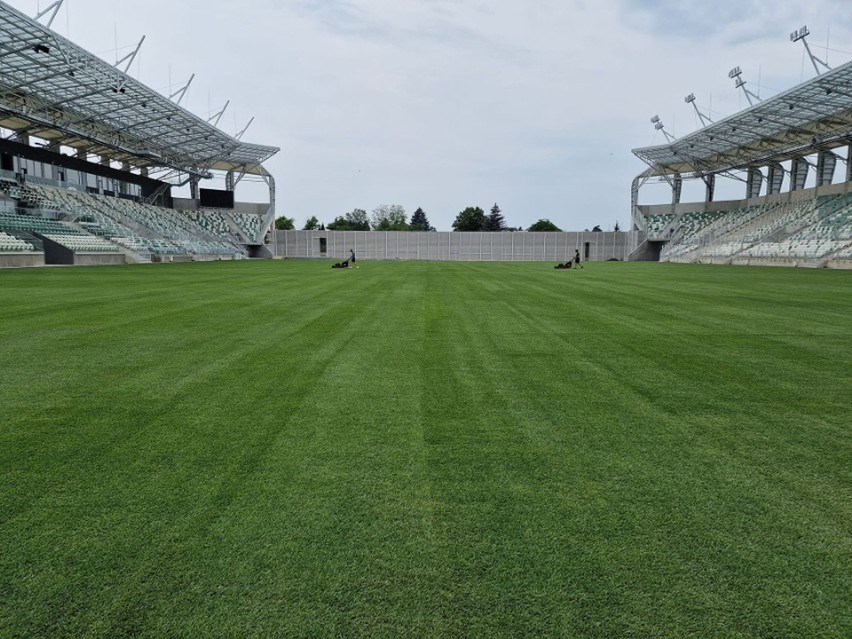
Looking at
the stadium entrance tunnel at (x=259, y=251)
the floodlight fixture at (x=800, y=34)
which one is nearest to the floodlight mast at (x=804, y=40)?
the floodlight fixture at (x=800, y=34)

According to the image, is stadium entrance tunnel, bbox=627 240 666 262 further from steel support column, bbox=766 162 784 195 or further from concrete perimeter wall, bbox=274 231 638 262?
steel support column, bbox=766 162 784 195

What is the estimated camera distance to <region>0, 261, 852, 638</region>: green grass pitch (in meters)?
2.03

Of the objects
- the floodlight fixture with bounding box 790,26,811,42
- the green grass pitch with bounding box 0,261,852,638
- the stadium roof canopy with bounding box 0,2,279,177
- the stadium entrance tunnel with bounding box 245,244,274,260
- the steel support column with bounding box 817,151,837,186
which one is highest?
the floodlight fixture with bounding box 790,26,811,42

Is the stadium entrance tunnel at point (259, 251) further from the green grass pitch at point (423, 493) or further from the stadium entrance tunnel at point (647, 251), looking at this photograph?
the green grass pitch at point (423, 493)

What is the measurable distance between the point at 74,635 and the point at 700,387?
5266mm

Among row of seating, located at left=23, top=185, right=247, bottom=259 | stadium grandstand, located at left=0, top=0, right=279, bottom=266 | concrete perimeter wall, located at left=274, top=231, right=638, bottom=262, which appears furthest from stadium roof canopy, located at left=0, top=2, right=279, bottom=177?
concrete perimeter wall, located at left=274, top=231, right=638, bottom=262

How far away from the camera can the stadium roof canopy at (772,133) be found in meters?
37.5

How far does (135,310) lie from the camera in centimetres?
1043

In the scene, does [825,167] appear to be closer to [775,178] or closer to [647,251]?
[775,178]

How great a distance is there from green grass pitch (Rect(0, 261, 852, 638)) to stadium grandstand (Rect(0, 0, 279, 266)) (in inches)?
1223

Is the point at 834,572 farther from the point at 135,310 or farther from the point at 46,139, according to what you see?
the point at 46,139

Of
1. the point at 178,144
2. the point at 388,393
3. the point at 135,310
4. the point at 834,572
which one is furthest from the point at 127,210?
the point at 834,572

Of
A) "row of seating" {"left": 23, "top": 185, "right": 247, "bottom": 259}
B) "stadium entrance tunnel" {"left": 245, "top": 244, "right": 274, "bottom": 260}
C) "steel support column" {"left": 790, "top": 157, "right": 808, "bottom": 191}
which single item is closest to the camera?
"row of seating" {"left": 23, "top": 185, "right": 247, "bottom": 259}

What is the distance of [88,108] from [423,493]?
48.8m
